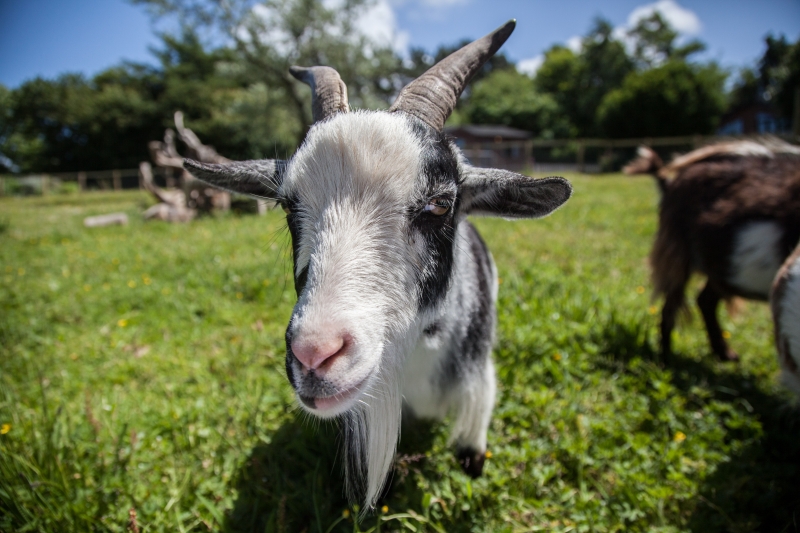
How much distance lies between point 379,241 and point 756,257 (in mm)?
2735

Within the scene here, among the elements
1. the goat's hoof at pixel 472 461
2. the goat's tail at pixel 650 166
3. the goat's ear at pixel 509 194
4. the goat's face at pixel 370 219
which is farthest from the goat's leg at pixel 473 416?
the goat's tail at pixel 650 166

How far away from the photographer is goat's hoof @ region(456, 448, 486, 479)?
6.94 feet

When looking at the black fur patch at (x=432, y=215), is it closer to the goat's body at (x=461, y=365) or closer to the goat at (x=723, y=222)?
the goat's body at (x=461, y=365)

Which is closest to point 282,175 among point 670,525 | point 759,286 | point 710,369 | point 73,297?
point 670,525

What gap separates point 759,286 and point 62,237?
34.3 feet

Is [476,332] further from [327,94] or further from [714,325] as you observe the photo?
[714,325]

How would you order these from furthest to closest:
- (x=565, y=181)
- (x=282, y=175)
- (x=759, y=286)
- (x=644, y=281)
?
(x=644, y=281) < (x=759, y=286) < (x=282, y=175) < (x=565, y=181)

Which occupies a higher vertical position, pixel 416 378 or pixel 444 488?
pixel 416 378

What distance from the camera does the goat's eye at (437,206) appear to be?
4.80 feet

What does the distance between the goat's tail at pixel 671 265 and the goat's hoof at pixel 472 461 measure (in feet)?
6.86

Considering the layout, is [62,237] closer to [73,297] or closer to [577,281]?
[73,297]

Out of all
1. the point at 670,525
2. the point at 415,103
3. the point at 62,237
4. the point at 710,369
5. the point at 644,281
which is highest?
the point at 415,103

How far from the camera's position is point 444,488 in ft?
6.71

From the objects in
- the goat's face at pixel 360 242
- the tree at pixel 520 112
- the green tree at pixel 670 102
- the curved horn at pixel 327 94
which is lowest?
the goat's face at pixel 360 242
